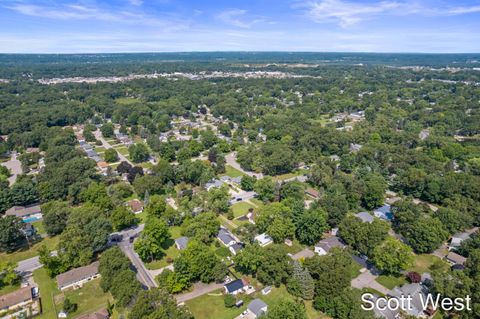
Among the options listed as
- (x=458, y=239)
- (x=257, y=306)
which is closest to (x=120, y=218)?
(x=257, y=306)

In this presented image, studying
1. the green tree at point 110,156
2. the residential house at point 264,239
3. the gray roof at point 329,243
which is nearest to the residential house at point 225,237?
the residential house at point 264,239

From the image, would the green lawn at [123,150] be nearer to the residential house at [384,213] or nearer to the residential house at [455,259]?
the residential house at [384,213]

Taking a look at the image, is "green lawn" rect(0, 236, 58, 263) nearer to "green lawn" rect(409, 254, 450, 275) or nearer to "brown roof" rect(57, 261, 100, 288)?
"brown roof" rect(57, 261, 100, 288)

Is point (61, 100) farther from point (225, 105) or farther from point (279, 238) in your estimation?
point (279, 238)

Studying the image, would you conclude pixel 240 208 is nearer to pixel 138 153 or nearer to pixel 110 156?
pixel 138 153

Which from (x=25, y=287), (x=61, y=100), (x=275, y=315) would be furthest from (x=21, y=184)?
(x=61, y=100)
